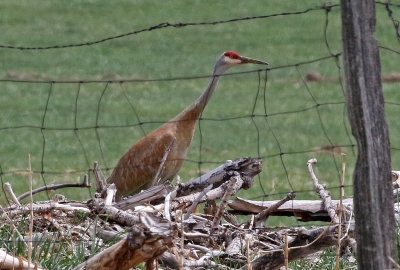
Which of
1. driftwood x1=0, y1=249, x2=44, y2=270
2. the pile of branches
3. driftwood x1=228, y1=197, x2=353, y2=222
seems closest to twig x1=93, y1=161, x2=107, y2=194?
the pile of branches

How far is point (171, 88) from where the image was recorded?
1928cm

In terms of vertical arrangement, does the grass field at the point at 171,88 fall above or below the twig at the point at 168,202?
above

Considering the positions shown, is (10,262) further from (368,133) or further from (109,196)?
(368,133)

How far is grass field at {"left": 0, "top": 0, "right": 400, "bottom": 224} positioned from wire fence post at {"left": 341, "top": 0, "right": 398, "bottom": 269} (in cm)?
695

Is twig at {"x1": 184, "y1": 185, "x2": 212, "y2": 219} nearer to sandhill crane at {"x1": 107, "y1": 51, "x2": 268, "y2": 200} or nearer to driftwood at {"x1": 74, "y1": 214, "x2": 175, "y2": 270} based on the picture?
driftwood at {"x1": 74, "y1": 214, "x2": 175, "y2": 270}

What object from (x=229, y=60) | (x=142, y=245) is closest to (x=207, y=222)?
(x=142, y=245)

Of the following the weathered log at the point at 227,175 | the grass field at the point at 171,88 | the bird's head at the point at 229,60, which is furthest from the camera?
the grass field at the point at 171,88

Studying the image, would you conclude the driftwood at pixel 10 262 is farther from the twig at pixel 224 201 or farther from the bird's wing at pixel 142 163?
the bird's wing at pixel 142 163

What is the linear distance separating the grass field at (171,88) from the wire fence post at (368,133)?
6.95 meters

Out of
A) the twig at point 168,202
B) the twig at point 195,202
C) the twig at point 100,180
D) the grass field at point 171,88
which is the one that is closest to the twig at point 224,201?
the twig at point 195,202

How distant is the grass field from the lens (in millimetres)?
14492

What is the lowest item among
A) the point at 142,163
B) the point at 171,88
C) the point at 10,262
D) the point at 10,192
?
the point at 10,262

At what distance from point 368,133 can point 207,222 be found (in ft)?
6.86

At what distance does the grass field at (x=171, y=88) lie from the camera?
14.5m
